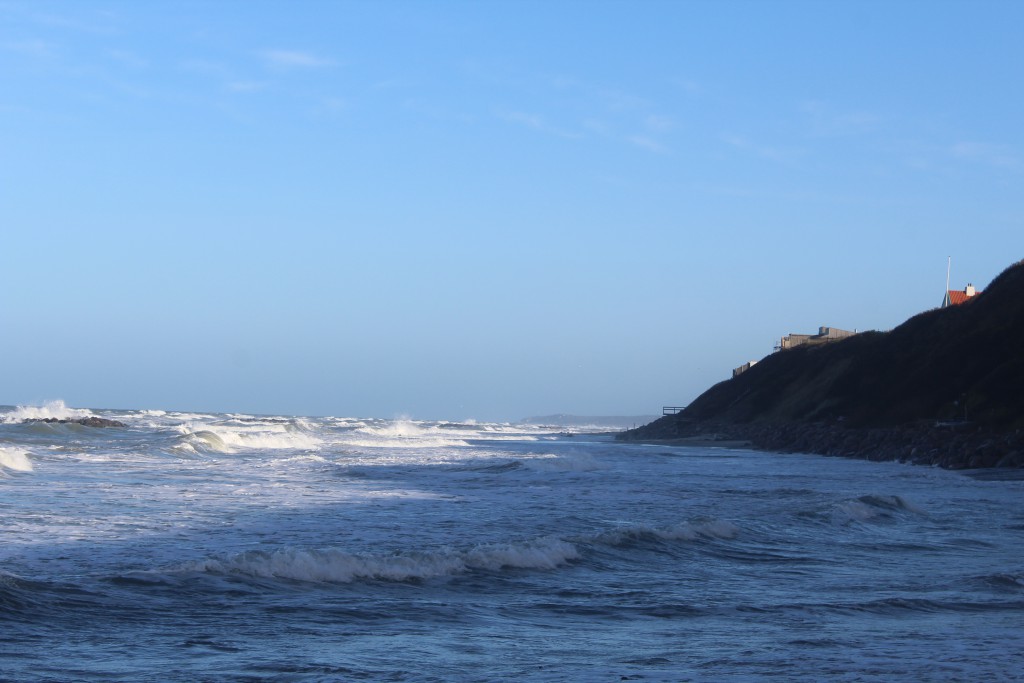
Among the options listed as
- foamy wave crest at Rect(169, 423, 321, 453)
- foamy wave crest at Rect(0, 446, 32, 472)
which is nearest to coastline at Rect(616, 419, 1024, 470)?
foamy wave crest at Rect(169, 423, 321, 453)

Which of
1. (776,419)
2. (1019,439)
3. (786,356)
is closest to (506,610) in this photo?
(1019,439)

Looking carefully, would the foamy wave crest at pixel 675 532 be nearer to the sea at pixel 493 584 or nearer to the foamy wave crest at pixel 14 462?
the sea at pixel 493 584

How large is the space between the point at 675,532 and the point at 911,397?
3190cm

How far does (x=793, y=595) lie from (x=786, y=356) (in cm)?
5732

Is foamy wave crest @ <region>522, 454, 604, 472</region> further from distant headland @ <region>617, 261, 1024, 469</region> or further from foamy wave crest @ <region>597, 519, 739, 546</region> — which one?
foamy wave crest @ <region>597, 519, 739, 546</region>

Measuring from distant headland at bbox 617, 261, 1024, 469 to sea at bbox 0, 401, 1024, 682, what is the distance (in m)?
14.0

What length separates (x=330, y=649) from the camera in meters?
6.54

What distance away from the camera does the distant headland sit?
105ft

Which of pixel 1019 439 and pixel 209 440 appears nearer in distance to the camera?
pixel 1019 439

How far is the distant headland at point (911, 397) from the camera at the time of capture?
32.2m

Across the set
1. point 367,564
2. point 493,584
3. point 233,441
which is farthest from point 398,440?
point 493,584

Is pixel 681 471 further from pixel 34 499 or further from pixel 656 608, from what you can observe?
pixel 656 608

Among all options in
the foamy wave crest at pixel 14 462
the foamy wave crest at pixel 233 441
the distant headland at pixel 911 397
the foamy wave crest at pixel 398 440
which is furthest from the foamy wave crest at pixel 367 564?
the foamy wave crest at pixel 398 440

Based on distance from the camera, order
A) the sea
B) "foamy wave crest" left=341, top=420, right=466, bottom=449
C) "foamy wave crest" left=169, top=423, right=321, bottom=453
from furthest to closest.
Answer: "foamy wave crest" left=341, top=420, right=466, bottom=449 → "foamy wave crest" left=169, top=423, right=321, bottom=453 → the sea
